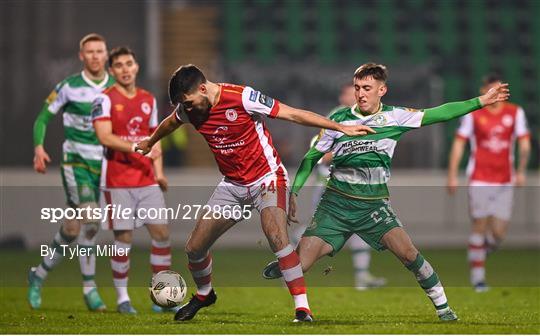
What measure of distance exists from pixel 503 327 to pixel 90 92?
3981 millimetres

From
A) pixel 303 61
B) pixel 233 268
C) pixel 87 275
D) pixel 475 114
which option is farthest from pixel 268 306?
pixel 303 61

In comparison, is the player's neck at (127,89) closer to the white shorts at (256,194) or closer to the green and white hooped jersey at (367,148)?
the white shorts at (256,194)

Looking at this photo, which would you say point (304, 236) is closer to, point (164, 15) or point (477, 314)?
point (477, 314)

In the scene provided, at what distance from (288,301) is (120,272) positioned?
170cm

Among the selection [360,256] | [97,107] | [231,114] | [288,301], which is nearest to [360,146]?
[231,114]

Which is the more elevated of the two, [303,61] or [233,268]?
[303,61]

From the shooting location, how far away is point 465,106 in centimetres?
792

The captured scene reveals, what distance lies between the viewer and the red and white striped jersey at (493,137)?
477 inches

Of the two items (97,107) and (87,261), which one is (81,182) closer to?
(87,261)

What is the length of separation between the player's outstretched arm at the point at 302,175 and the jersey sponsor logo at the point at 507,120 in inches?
173

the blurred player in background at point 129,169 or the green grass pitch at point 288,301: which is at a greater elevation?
the blurred player in background at point 129,169

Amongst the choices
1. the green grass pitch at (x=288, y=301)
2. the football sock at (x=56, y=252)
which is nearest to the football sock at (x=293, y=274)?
the green grass pitch at (x=288, y=301)

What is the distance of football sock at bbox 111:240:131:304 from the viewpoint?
9609mm

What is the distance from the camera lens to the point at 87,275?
9961 mm
